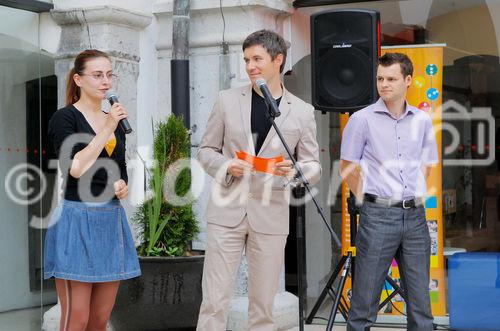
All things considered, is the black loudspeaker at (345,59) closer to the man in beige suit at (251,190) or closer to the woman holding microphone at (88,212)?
the man in beige suit at (251,190)

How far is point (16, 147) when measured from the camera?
255 inches

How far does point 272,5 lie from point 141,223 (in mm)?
1768

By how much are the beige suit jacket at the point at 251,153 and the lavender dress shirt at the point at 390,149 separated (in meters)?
0.35

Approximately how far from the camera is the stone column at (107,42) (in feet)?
20.8

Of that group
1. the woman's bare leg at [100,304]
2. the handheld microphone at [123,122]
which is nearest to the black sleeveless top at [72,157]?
the handheld microphone at [123,122]

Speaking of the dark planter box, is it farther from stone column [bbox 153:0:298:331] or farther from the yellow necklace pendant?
the yellow necklace pendant

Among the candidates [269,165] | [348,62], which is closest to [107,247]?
[269,165]

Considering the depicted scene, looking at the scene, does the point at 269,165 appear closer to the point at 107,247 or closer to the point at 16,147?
the point at 107,247

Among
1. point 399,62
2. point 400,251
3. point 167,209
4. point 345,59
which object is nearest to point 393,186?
point 400,251

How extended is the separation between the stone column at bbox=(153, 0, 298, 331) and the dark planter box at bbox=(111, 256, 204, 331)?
68 cm

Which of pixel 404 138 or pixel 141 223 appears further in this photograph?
pixel 141 223

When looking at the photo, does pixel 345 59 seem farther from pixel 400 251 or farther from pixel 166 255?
pixel 166 255

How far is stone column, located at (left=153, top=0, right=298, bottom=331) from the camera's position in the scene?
654 centimetres

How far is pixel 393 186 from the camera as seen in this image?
4762mm
